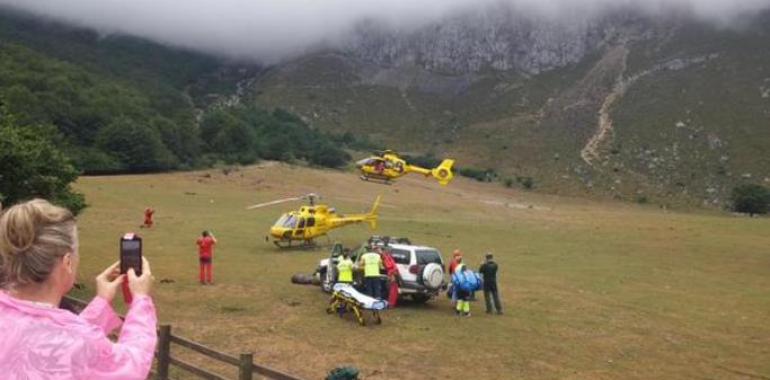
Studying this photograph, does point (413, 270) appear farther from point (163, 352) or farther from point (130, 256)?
point (130, 256)

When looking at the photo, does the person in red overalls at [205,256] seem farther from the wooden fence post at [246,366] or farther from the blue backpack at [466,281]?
the wooden fence post at [246,366]

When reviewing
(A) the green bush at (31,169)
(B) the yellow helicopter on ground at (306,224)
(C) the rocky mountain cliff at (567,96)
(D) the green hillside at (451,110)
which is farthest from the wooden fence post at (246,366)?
(C) the rocky mountain cliff at (567,96)

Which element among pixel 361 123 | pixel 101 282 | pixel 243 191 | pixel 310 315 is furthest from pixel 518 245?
pixel 361 123

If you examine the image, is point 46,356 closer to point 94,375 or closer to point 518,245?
point 94,375

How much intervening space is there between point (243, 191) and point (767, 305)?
155 ft

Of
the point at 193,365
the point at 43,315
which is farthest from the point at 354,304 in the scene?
the point at 43,315

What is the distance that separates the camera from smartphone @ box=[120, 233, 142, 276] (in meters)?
3.31

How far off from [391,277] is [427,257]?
153 centimetres

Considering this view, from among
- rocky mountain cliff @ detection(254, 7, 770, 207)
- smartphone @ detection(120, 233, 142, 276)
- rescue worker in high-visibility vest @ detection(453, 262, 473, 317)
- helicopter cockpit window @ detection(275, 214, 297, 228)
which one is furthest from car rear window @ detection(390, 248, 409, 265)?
rocky mountain cliff @ detection(254, 7, 770, 207)

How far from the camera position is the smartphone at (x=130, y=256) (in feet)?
10.8

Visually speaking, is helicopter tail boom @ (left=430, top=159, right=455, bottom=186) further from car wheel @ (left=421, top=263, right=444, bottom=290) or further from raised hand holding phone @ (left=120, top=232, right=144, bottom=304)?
raised hand holding phone @ (left=120, top=232, right=144, bottom=304)

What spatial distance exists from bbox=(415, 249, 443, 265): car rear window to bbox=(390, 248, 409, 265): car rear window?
1.00ft

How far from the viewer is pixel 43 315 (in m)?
2.66

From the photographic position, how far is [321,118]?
14075 centimetres
